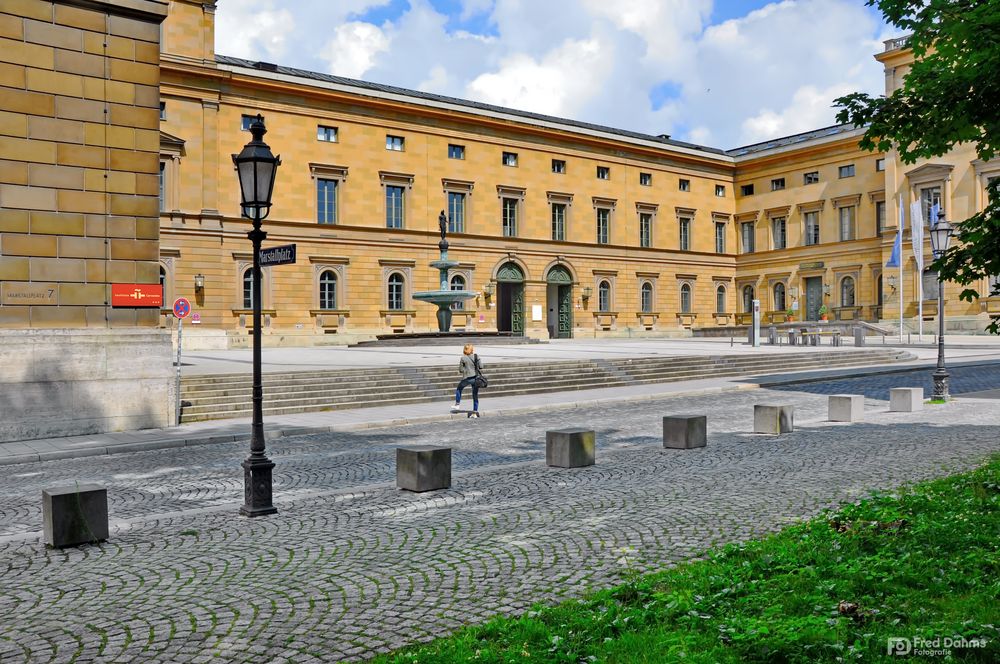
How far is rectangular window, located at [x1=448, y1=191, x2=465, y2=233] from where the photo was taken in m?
50.6

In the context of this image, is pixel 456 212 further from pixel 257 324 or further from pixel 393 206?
pixel 257 324

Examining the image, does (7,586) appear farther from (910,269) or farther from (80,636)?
(910,269)

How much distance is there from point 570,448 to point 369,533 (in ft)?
13.3

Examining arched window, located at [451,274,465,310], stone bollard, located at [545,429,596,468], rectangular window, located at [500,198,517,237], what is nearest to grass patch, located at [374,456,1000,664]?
stone bollard, located at [545,429,596,468]

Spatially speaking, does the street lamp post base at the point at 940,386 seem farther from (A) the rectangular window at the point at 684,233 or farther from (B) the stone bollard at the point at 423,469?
(A) the rectangular window at the point at 684,233

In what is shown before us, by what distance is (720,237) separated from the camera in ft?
214

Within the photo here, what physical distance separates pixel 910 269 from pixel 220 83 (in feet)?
139

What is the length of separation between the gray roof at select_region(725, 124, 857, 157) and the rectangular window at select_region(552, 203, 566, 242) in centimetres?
1859

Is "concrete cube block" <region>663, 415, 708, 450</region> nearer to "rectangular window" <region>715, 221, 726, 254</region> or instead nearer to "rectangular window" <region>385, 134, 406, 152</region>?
"rectangular window" <region>385, 134, 406, 152</region>

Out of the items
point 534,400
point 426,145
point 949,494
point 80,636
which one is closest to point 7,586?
point 80,636

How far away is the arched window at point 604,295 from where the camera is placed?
57.4 meters

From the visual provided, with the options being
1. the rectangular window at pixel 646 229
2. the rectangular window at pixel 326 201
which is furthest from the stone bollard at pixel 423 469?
the rectangular window at pixel 646 229

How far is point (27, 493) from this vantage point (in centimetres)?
1023

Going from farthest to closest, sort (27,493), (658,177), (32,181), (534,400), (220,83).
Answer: (658,177)
(220,83)
(534,400)
(32,181)
(27,493)
